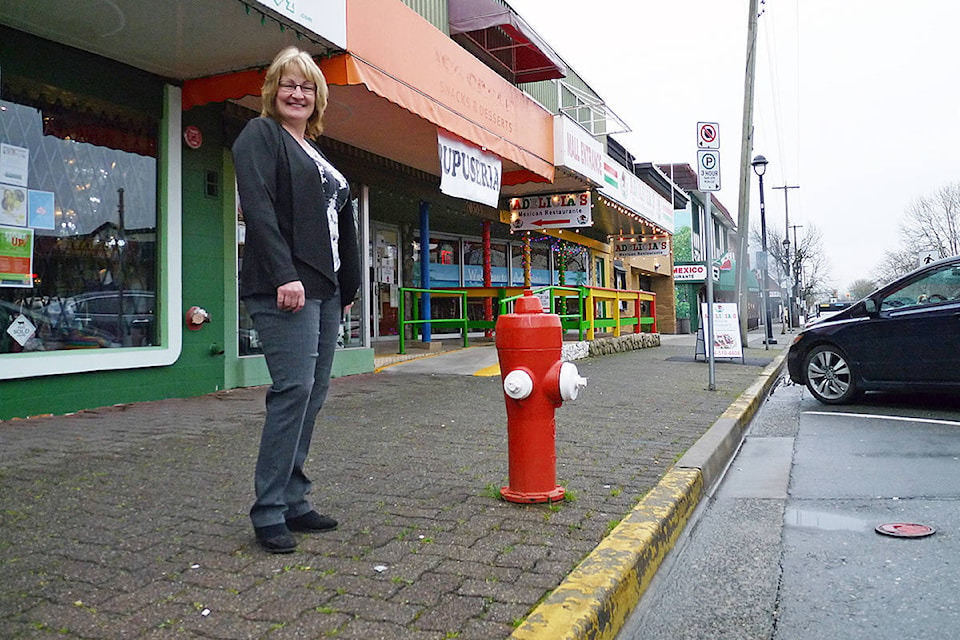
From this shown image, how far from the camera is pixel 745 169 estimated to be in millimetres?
16750

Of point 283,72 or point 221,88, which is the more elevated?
point 221,88

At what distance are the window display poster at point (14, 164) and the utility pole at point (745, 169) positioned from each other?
13946 mm

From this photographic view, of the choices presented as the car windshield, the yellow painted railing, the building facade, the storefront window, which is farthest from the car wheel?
the storefront window

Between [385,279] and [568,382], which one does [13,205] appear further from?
[385,279]

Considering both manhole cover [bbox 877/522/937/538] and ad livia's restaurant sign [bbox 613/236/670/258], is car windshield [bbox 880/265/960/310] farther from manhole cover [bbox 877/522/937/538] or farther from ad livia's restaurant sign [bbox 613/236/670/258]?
ad livia's restaurant sign [bbox 613/236/670/258]

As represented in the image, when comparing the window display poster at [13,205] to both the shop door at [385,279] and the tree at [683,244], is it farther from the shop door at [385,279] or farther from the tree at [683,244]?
the tree at [683,244]

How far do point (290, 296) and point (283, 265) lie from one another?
0.12 meters

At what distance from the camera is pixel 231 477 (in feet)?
13.1

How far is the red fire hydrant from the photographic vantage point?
341 cm

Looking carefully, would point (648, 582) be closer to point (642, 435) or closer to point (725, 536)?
point (725, 536)

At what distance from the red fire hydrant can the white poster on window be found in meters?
5.55

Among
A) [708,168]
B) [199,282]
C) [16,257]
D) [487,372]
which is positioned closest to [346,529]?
[16,257]

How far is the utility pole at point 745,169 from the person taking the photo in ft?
53.5

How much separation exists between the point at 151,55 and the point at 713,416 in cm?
603
